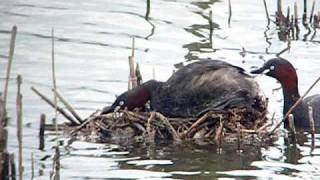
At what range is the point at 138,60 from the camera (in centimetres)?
1430

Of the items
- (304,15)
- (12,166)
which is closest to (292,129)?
(12,166)

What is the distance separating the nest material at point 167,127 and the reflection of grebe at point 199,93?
171mm

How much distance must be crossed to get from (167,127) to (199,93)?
711mm

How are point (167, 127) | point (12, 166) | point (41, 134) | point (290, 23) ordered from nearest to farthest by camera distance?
point (12, 166)
point (41, 134)
point (167, 127)
point (290, 23)

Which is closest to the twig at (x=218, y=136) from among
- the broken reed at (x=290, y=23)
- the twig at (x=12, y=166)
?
the twig at (x=12, y=166)

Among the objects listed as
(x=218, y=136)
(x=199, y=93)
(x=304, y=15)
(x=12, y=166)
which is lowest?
(x=12, y=166)

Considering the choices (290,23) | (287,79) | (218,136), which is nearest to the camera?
(218,136)

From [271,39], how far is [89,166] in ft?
21.1

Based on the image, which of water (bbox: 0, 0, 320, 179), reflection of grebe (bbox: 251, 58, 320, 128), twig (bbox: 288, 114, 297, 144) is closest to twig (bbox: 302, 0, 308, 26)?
water (bbox: 0, 0, 320, 179)

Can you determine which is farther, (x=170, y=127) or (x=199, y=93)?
(x=199, y=93)

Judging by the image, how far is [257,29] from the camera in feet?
53.5

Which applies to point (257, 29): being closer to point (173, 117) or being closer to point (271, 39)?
point (271, 39)

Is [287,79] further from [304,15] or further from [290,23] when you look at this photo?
[304,15]

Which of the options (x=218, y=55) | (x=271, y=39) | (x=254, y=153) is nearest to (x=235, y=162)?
(x=254, y=153)
